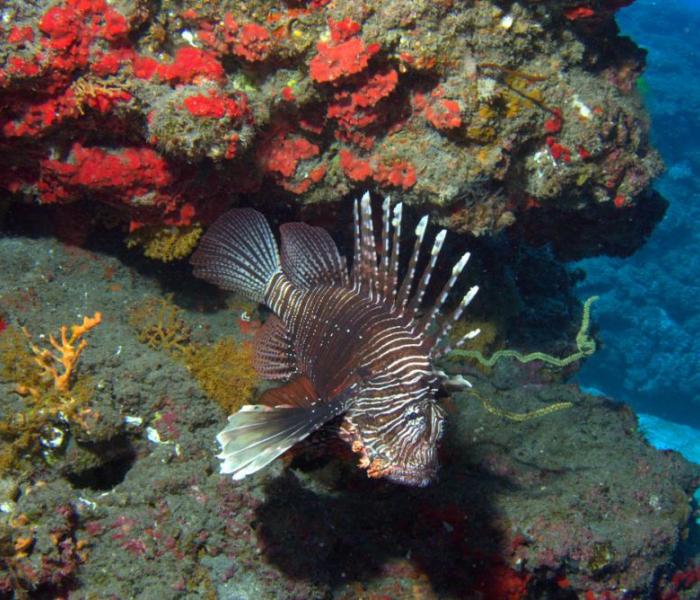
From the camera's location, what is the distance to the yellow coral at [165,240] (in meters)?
4.73

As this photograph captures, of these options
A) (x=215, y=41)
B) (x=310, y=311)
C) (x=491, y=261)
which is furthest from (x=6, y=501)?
(x=491, y=261)

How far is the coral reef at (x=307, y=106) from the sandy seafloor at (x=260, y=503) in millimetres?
961

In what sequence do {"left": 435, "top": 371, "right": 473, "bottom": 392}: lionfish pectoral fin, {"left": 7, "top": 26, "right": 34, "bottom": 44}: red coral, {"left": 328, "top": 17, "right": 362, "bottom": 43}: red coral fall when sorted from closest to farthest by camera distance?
{"left": 435, "top": 371, "right": 473, "bottom": 392}: lionfish pectoral fin < {"left": 7, "top": 26, "right": 34, "bottom": 44}: red coral < {"left": 328, "top": 17, "right": 362, "bottom": 43}: red coral

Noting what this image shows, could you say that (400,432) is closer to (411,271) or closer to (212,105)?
(411,271)

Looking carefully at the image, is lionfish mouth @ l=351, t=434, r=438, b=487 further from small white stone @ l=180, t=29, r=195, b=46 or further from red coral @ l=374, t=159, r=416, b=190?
small white stone @ l=180, t=29, r=195, b=46

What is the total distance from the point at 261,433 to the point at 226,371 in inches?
83.4

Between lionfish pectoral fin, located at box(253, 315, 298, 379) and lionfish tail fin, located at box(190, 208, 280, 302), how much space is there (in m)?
0.46

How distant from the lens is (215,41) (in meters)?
4.23

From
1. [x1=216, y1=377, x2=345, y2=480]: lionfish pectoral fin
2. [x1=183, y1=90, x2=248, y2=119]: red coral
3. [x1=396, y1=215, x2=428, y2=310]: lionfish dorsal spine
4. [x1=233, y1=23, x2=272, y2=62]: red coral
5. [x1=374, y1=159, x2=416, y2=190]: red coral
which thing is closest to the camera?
[x1=216, y1=377, x2=345, y2=480]: lionfish pectoral fin

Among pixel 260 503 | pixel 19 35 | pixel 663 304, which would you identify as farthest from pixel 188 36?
pixel 663 304

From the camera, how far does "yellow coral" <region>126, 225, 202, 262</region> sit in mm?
4734

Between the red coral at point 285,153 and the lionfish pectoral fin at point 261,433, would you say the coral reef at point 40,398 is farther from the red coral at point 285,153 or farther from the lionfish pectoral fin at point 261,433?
the red coral at point 285,153

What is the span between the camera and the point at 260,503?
3467mm

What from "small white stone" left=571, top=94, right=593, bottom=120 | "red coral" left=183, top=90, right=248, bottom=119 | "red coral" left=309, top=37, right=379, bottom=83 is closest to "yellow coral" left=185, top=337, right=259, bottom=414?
"red coral" left=183, top=90, right=248, bottom=119
